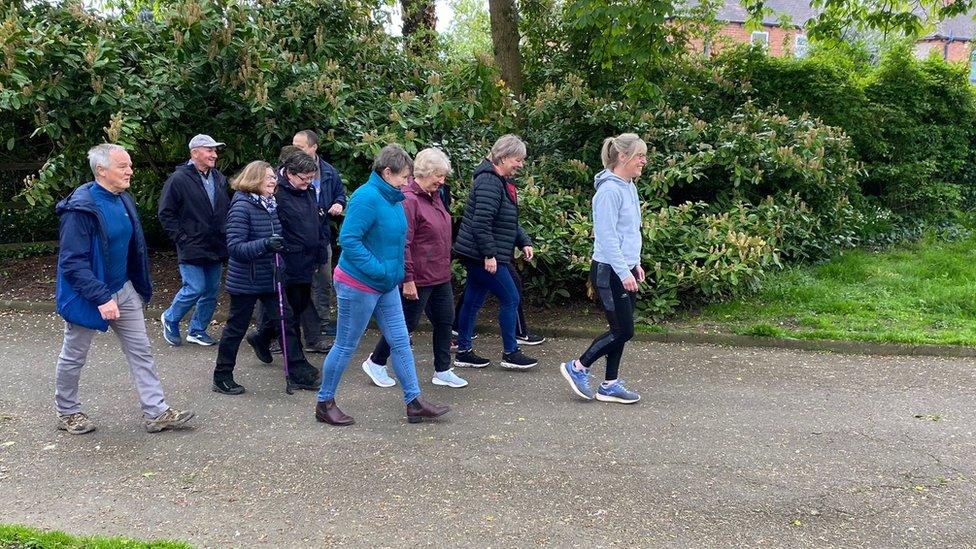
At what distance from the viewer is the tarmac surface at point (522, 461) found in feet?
12.5

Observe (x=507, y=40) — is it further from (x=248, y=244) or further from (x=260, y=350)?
(x=248, y=244)

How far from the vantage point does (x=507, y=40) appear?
10.7 meters

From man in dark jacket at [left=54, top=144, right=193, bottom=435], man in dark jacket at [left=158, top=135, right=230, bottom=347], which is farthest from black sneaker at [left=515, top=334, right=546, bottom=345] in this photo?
man in dark jacket at [left=54, top=144, right=193, bottom=435]

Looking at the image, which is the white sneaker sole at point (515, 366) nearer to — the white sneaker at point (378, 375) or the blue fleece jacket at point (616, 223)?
the white sneaker at point (378, 375)

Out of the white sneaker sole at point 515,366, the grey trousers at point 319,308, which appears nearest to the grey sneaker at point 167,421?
the grey trousers at point 319,308

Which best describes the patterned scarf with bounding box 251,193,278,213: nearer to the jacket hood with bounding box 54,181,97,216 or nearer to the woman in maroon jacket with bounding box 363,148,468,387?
the woman in maroon jacket with bounding box 363,148,468,387

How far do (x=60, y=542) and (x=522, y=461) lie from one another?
2271 mm

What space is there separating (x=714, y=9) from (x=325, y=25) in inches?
212

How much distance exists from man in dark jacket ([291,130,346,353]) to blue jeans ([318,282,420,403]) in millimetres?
1731

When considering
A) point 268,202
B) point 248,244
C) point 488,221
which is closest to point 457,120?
point 488,221

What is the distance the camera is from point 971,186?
11.7 metres

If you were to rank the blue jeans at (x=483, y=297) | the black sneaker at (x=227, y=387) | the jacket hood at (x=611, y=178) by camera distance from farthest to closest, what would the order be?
the blue jeans at (x=483, y=297) < the black sneaker at (x=227, y=387) < the jacket hood at (x=611, y=178)

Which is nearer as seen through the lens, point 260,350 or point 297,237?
point 297,237

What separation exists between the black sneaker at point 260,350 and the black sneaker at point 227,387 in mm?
476
